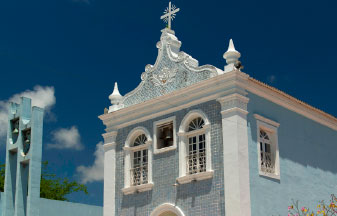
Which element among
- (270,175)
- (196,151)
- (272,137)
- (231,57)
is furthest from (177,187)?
(231,57)

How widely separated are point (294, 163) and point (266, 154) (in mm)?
1254

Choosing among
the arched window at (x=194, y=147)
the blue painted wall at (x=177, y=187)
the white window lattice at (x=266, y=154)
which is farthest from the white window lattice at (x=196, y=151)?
the white window lattice at (x=266, y=154)

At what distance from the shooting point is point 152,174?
18.5 m

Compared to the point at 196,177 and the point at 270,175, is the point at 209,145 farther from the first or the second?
the point at 270,175

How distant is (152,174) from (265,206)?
3733mm

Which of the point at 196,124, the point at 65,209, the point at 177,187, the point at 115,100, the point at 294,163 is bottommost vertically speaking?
the point at 177,187

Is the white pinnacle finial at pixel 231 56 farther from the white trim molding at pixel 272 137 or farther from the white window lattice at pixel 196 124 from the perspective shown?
the white window lattice at pixel 196 124

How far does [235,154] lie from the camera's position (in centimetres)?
1642

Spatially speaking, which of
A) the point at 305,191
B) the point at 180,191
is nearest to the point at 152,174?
the point at 180,191

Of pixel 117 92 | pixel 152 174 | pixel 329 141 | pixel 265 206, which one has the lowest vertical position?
pixel 265 206

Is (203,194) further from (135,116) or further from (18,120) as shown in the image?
(18,120)

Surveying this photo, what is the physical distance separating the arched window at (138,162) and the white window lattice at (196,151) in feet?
4.83

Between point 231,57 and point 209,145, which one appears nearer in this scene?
point 209,145

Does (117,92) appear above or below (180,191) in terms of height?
above
